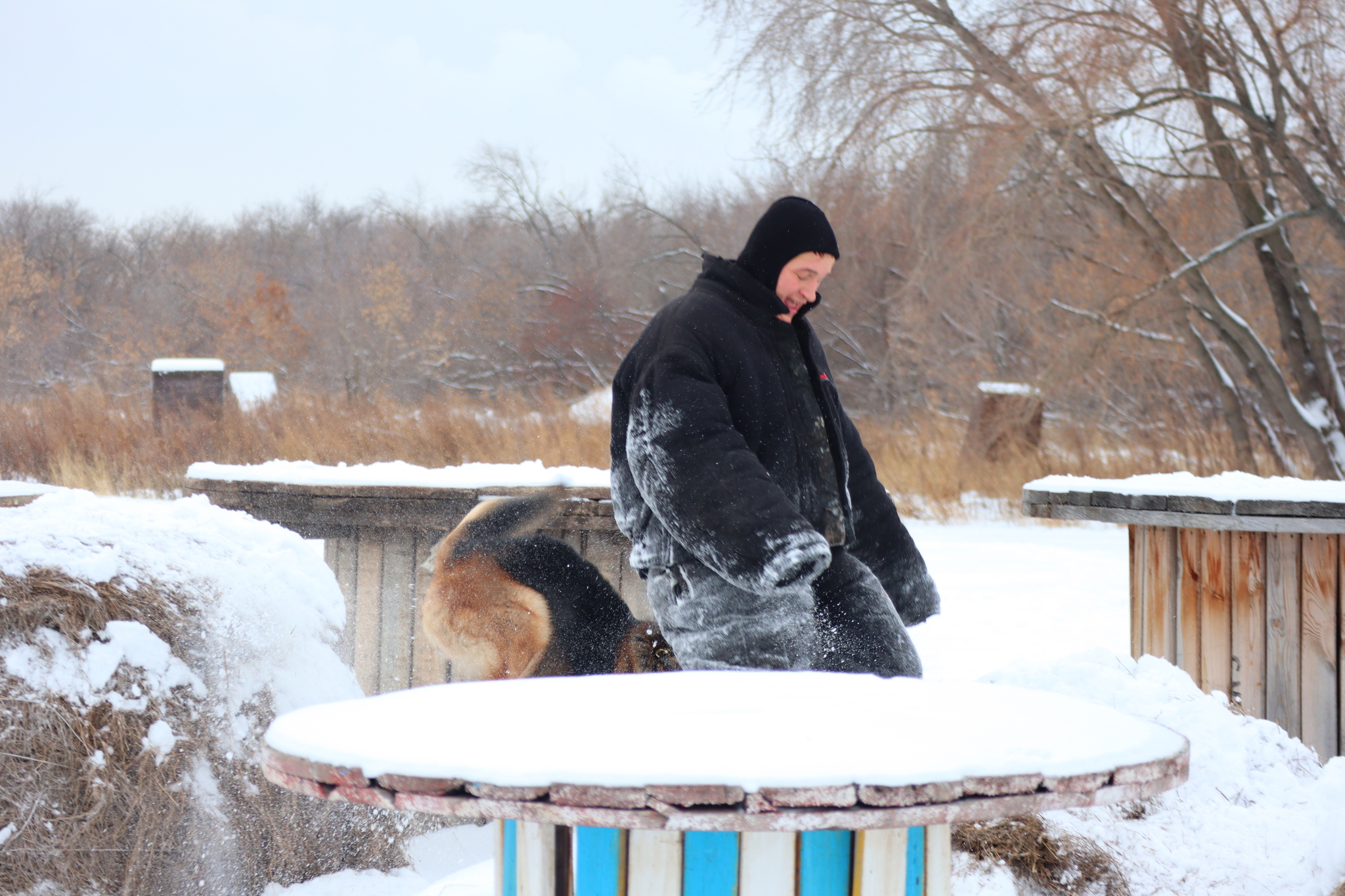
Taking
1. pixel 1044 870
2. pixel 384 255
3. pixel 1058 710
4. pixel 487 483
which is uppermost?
pixel 384 255

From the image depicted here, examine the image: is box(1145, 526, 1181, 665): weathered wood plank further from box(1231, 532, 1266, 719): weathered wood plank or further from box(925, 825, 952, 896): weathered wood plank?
box(925, 825, 952, 896): weathered wood plank

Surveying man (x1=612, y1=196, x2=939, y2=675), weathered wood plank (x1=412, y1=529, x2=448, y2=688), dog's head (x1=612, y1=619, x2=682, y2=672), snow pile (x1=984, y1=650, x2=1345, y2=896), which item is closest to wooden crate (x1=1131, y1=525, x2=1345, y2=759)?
snow pile (x1=984, y1=650, x2=1345, y2=896)

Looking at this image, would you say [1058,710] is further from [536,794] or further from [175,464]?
[175,464]

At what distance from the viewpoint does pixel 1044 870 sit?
113 inches

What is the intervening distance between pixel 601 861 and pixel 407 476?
304 centimetres

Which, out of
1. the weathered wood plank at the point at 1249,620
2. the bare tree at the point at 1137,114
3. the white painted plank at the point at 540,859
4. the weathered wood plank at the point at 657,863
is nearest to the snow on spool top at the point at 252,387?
the bare tree at the point at 1137,114

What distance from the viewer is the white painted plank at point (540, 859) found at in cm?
151

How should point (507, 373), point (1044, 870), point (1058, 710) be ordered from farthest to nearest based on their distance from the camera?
point (507, 373) < point (1044, 870) < point (1058, 710)

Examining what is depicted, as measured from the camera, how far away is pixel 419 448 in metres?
12.1

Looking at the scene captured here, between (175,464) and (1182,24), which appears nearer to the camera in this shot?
(1182,24)

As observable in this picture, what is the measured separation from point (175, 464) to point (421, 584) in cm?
882

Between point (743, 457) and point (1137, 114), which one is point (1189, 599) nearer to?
point (743, 457)

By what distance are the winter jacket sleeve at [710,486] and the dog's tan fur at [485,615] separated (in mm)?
1020

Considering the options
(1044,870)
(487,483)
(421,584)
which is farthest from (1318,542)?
(421,584)
